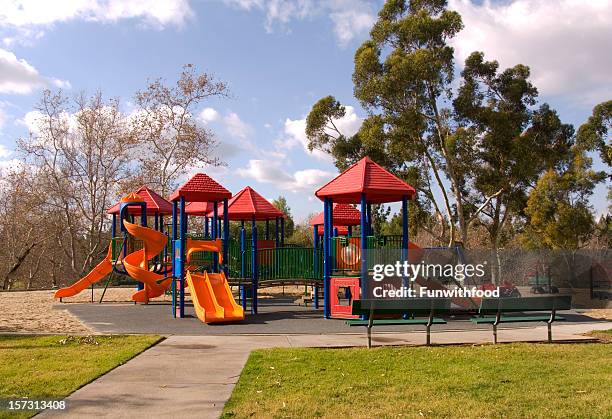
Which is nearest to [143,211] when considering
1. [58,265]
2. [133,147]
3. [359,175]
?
[359,175]

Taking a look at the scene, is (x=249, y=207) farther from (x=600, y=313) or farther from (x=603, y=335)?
(x=603, y=335)

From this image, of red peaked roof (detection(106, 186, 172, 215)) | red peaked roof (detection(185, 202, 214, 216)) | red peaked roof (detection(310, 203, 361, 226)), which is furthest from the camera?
red peaked roof (detection(185, 202, 214, 216))

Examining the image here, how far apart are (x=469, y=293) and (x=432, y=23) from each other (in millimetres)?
13976

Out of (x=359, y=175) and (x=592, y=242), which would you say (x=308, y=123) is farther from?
(x=592, y=242)

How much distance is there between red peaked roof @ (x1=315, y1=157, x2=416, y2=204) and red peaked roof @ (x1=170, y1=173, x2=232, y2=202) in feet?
9.80

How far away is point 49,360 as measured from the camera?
913 centimetres

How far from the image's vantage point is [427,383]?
7316mm

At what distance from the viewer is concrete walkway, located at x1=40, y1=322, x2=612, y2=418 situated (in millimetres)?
6281

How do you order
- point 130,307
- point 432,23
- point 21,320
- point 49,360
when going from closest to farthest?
1. point 49,360
2. point 21,320
3. point 130,307
4. point 432,23

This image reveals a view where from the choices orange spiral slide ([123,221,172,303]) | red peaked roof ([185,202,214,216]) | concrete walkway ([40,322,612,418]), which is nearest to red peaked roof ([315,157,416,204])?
concrete walkway ([40,322,612,418])

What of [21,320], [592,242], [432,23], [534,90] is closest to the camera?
[21,320]

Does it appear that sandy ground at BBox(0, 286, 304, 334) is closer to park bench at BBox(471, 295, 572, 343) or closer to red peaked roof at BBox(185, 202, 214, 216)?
red peaked roof at BBox(185, 202, 214, 216)

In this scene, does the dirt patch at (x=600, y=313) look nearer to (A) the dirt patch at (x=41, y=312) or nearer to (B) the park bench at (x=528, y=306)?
(B) the park bench at (x=528, y=306)

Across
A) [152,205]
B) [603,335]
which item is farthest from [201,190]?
[603,335]
